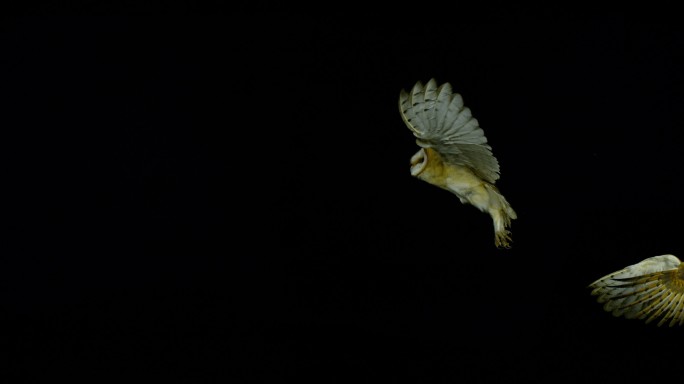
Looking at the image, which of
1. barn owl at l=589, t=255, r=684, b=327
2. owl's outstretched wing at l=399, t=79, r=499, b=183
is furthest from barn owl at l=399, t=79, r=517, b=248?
barn owl at l=589, t=255, r=684, b=327

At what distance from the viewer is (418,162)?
1.16 metres

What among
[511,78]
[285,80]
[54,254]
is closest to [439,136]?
[511,78]

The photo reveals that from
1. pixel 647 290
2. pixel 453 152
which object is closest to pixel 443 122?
pixel 453 152

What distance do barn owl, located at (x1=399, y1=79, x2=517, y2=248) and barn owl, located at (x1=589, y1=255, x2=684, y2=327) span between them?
22 centimetres

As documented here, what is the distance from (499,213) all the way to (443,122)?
0.76 feet

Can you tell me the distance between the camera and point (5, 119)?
1.31 meters

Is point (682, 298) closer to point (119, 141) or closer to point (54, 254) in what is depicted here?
point (119, 141)

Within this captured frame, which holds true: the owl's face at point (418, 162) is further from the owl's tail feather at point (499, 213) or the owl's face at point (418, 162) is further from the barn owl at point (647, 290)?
the barn owl at point (647, 290)

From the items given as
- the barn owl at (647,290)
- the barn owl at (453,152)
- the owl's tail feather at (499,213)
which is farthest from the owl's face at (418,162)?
the barn owl at (647,290)

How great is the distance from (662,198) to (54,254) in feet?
4.23

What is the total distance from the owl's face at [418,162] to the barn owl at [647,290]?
0.42 m

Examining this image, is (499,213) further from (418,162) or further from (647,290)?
(647,290)

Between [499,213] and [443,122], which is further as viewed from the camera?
[499,213]

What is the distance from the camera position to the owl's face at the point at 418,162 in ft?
3.75
